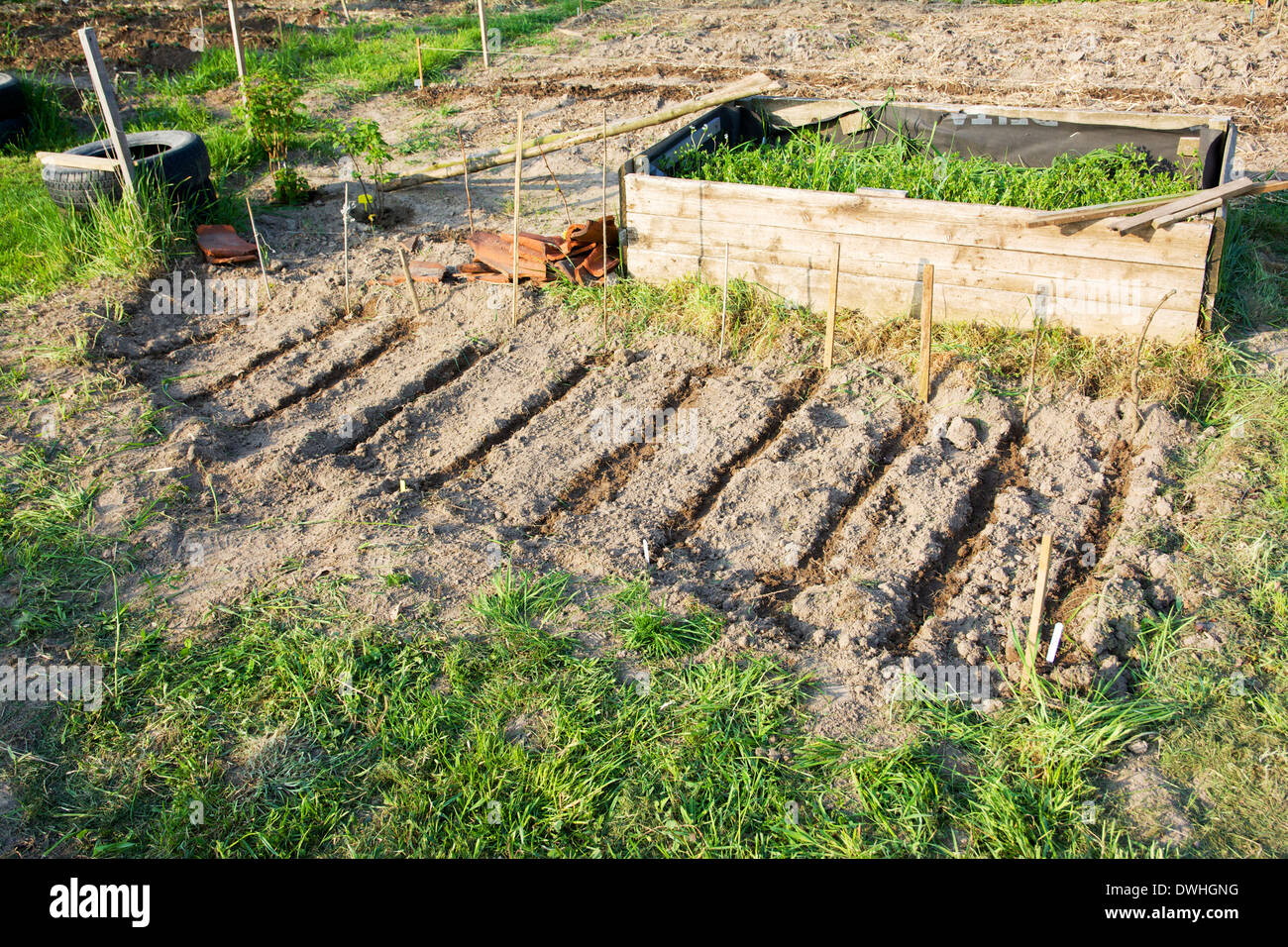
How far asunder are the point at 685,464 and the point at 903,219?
1.89 m

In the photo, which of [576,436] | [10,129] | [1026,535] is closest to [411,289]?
[576,436]

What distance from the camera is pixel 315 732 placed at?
315cm

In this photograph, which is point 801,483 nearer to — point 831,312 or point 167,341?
point 831,312

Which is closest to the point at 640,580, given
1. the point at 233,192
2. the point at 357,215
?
the point at 357,215

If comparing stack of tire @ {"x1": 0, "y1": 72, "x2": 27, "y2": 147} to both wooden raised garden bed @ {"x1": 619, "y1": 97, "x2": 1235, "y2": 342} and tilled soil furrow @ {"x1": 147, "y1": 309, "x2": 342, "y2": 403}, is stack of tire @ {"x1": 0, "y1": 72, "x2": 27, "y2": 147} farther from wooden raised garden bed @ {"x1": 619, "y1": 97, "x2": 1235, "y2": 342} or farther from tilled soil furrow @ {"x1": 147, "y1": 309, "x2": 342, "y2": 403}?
wooden raised garden bed @ {"x1": 619, "y1": 97, "x2": 1235, "y2": 342}

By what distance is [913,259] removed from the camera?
16.9ft

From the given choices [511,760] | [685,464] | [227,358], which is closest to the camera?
[511,760]

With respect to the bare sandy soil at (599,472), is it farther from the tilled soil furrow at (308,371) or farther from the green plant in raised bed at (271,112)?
the green plant in raised bed at (271,112)

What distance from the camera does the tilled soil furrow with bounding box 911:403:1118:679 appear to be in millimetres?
3490

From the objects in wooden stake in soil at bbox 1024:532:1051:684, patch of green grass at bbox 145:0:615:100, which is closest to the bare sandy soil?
wooden stake in soil at bbox 1024:532:1051:684

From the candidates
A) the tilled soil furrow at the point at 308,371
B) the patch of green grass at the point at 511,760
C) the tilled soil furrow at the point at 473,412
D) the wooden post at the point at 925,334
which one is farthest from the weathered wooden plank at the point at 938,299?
the patch of green grass at the point at 511,760

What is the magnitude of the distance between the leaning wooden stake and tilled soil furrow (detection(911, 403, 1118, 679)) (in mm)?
99
